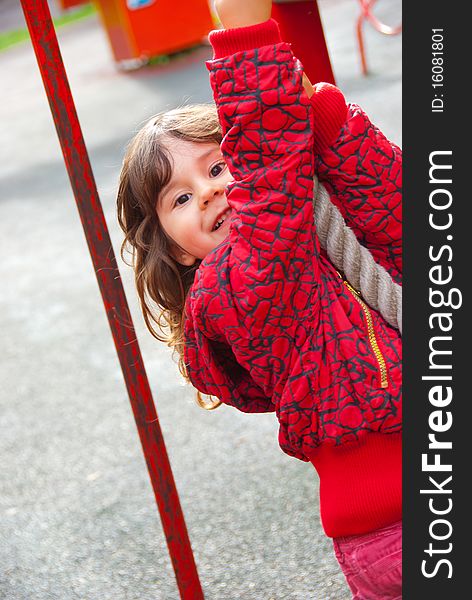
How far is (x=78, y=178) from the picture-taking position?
5.98 ft

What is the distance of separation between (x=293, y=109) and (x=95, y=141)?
6692 millimetres

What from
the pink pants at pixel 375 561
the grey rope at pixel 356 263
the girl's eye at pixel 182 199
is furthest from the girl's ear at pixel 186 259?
the pink pants at pixel 375 561

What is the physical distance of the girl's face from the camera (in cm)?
163

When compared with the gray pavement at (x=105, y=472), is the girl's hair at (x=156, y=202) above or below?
above

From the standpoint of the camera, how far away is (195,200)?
64.9 inches

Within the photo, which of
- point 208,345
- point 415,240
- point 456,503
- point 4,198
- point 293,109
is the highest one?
point 293,109

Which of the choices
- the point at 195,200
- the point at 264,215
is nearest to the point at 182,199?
the point at 195,200

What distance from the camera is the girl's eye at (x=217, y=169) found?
1.68 meters

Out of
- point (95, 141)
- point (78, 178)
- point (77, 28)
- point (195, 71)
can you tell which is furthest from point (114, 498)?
point (77, 28)

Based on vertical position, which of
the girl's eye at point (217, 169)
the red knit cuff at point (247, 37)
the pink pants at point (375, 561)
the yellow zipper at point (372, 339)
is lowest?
the pink pants at point (375, 561)

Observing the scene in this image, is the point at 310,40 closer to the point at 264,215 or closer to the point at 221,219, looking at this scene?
the point at 221,219

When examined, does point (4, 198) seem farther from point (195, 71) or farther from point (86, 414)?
point (86, 414)

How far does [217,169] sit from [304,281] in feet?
1.00

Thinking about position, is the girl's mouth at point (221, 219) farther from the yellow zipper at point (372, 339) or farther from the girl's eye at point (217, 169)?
the yellow zipper at point (372, 339)
